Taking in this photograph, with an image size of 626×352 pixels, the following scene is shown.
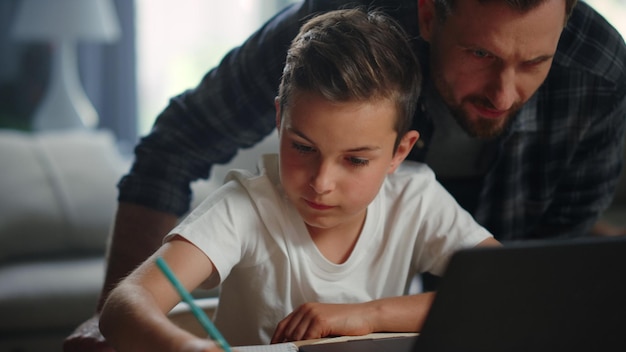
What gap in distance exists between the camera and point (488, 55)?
1.29 metres

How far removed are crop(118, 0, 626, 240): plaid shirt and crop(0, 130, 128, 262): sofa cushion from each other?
4.74 feet

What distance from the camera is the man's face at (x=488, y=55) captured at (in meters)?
1.25

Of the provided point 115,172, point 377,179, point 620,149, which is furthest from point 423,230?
point 115,172

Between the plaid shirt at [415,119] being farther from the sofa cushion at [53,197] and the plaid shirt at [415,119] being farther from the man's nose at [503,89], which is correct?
the sofa cushion at [53,197]

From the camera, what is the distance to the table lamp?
363 cm

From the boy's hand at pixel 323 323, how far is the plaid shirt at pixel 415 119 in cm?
46

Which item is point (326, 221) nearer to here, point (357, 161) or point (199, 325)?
point (357, 161)

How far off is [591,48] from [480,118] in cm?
30

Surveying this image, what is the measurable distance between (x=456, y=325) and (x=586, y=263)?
13cm

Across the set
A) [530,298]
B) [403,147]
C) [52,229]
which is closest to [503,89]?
[403,147]

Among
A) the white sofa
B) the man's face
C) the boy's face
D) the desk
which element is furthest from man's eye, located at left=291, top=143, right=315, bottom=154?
the white sofa

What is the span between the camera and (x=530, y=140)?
1.60 metres

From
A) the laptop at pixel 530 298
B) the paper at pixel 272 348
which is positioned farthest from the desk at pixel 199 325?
the laptop at pixel 530 298

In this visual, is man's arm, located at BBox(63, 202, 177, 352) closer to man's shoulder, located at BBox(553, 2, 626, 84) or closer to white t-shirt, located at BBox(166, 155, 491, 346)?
white t-shirt, located at BBox(166, 155, 491, 346)
